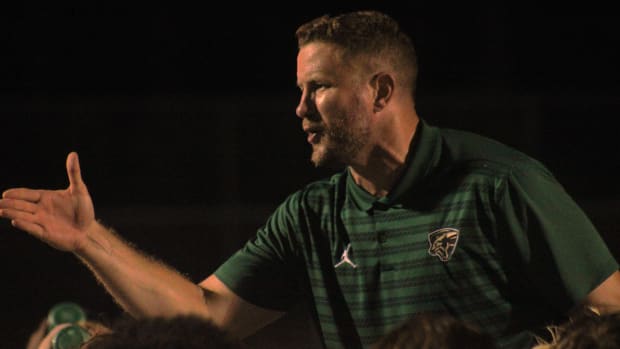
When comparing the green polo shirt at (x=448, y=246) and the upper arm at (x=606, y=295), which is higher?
the green polo shirt at (x=448, y=246)

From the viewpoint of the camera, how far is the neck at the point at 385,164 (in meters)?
3.40

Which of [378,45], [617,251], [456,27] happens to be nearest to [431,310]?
[378,45]

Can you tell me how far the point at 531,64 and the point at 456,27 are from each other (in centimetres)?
108

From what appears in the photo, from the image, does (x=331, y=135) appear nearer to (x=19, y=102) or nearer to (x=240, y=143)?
(x=240, y=143)

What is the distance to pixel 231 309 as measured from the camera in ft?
11.9

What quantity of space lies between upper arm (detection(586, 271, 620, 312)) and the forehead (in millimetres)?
947

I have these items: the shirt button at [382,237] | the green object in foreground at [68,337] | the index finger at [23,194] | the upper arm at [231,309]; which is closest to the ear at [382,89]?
the shirt button at [382,237]

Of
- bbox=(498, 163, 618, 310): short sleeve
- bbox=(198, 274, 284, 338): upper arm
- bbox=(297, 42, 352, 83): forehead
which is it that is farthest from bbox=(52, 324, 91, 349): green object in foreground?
bbox=(498, 163, 618, 310): short sleeve

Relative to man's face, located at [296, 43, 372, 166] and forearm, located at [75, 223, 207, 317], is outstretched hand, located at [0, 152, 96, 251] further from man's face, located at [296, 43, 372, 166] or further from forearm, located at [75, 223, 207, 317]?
man's face, located at [296, 43, 372, 166]

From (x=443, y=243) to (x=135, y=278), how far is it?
2.92 ft

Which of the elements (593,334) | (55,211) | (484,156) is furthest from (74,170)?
(593,334)

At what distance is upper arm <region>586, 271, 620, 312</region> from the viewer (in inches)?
121

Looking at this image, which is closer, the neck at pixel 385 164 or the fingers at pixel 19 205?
the fingers at pixel 19 205

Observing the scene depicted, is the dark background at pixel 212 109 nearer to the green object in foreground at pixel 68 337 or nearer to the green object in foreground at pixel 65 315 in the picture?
the green object in foreground at pixel 65 315
